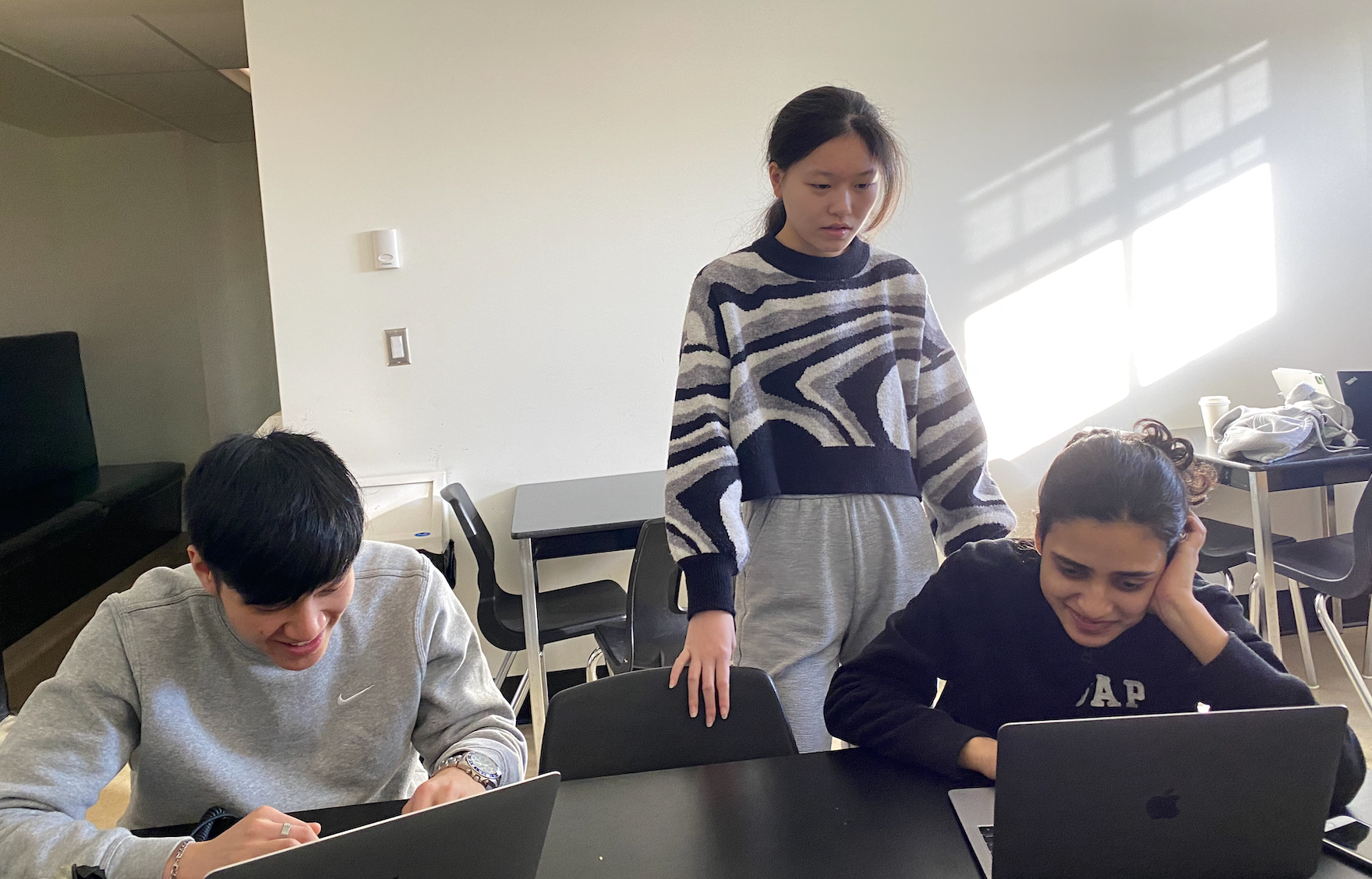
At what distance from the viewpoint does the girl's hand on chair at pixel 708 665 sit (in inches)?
47.8

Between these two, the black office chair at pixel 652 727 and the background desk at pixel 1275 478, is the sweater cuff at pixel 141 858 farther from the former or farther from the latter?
the background desk at pixel 1275 478

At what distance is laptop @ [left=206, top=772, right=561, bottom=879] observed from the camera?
0.64 m

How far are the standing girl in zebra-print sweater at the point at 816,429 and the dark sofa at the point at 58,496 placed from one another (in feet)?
12.2

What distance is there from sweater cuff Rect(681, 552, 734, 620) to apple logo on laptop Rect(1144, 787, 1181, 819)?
0.65m

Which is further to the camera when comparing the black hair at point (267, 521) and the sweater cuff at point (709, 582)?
the sweater cuff at point (709, 582)

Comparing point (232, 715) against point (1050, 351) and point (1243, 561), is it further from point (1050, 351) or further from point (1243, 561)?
point (1050, 351)

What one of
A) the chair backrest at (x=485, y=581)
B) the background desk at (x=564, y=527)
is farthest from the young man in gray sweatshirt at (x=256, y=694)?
the chair backrest at (x=485, y=581)

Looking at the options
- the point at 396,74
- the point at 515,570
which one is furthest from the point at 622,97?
the point at 515,570

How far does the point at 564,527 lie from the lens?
8.38 ft

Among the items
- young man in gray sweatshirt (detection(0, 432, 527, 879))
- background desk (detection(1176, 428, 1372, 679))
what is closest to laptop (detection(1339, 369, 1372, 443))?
background desk (detection(1176, 428, 1372, 679))

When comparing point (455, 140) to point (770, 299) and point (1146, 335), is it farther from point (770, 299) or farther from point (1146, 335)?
point (1146, 335)

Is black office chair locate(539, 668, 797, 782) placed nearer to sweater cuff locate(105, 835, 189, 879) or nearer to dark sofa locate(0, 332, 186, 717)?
sweater cuff locate(105, 835, 189, 879)

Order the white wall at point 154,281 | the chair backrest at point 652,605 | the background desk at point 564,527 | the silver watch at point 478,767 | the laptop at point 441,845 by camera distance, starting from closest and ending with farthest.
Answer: the laptop at point 441,845, the silver watch at point 478,767, the chair backrest at point 652,605, the background desk at point 564,527, the white wall at point 154,281

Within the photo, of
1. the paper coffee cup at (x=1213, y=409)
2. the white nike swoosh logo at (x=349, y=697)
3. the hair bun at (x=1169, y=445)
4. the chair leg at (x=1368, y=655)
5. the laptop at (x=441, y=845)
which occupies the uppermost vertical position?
the hair bun at (x=1169, y=445)
